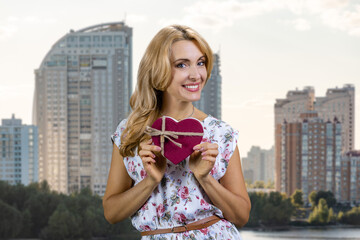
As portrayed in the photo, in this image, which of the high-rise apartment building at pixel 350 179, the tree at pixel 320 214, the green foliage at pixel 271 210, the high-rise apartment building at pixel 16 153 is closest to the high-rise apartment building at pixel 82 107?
the high-rise apartment building at pixel 16 153

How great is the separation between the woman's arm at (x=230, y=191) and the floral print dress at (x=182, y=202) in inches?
0.5

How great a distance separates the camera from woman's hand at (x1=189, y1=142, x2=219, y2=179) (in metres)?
0.74

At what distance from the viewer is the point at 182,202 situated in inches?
32.2

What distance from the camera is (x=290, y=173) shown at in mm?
19406

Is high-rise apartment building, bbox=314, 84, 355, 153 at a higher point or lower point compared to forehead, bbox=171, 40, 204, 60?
higher

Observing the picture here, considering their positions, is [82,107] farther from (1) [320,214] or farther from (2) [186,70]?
(2) [186,70]

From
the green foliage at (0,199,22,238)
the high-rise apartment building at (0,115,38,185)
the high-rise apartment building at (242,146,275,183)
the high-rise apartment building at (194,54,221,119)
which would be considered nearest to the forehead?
the green foliage at (0,199,22,238)

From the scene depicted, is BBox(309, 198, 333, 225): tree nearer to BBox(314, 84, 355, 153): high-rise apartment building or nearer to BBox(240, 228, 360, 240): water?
BBox(240, 228, 360, 240): water

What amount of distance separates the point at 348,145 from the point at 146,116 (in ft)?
67.3

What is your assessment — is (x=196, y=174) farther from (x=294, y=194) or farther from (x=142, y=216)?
(x=294, y=194)

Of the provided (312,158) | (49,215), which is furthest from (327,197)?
(49,215)

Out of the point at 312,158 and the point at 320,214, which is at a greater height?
the point at 312,158

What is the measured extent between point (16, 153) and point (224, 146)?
18.2 metres

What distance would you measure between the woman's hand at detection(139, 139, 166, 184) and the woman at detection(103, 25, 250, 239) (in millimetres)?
21
